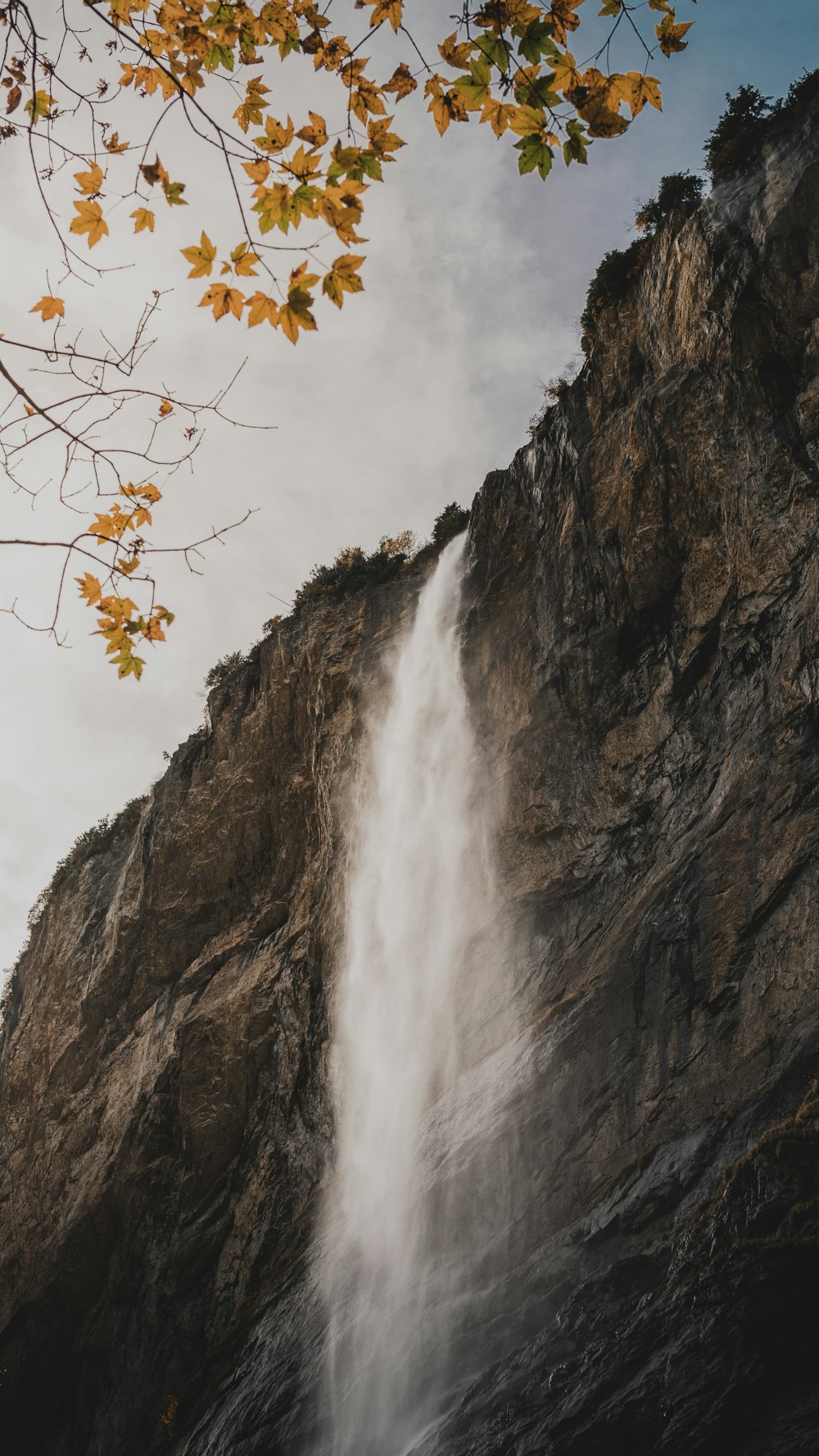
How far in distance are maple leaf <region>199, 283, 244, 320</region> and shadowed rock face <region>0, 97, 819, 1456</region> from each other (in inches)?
263

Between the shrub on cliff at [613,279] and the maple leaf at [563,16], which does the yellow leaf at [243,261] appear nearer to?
the maple leaf at [563,16]

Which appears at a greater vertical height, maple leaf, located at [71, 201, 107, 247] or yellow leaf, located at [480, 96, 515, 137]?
maple leaf, located at [71, 201, 107, 247]

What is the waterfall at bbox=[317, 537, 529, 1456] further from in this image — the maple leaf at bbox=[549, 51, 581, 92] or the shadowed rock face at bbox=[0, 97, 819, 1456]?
the maple leaf at bbox=[549, 51, 581, 92]

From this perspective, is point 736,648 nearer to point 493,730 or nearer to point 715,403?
point 715,403

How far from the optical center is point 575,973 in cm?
1201

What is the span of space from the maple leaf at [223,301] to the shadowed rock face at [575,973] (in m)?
6.69

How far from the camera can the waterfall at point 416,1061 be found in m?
9.77

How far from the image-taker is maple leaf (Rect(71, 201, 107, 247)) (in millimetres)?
4035

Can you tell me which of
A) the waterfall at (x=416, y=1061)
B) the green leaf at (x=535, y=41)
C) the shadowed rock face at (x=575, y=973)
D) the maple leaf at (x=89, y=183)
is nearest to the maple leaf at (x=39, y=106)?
the maple leaf at (x=89, y=183)

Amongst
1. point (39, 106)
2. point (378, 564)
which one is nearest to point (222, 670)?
point (378, 564)

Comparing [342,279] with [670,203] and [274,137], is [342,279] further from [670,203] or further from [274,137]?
[670,203]

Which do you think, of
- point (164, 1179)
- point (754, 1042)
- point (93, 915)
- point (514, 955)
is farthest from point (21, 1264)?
point (754, 1042)

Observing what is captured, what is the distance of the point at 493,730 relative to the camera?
1591 centimetres

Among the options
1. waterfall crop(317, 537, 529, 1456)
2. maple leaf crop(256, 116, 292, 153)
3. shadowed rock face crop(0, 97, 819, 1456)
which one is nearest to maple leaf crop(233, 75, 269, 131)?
maple leaf crop(256, 116, 292, 153)
